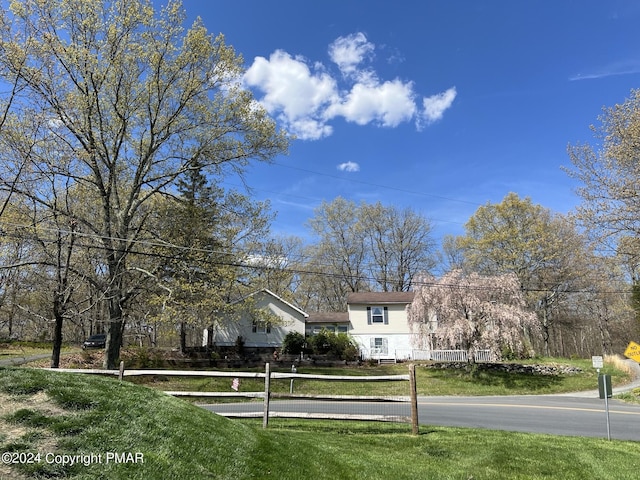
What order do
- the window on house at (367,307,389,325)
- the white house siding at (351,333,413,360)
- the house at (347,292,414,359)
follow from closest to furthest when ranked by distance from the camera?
the white house siding at (351,333,413,360) → the house at (347,292,414,359) → the window on house at (367,307,389,325)

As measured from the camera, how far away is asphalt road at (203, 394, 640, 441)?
460 inches

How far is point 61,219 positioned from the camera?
19.2 metres

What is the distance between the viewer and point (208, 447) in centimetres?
507

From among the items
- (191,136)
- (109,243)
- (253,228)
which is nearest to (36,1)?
(191,136)

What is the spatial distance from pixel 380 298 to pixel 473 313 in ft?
42.9

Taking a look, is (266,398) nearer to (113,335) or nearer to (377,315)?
(113,335)

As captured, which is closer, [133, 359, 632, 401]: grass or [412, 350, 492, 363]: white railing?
[133, 359, 632, 401]: grass

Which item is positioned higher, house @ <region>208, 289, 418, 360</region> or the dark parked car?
house @ <region>208, 289, 418, 360</region>

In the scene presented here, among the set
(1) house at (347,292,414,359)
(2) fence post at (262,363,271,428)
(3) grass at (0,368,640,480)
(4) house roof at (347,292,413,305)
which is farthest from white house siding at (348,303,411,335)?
(2) fence post at (262,363,271,428)

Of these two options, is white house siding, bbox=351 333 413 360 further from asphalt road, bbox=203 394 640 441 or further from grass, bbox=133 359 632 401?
asphalt road, bbox=203 394 640 441

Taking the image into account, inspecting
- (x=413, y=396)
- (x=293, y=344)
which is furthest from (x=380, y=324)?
(x=413, y=396)

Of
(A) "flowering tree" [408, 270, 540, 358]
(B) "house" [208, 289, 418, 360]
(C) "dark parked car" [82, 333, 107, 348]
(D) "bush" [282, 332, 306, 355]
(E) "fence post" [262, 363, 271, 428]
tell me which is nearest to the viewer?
(E) "fence post" [262, 363, 271, 428]

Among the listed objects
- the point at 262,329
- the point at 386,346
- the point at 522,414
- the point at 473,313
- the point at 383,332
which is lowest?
the point at 522,414

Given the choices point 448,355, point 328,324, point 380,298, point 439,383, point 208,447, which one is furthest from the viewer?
point 380,298
